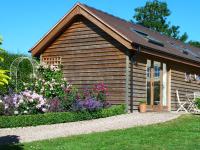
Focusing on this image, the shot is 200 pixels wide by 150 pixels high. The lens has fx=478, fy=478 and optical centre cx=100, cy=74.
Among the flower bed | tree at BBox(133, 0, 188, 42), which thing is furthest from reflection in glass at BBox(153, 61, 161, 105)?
tree at BBox(133, 0, 188, 42)

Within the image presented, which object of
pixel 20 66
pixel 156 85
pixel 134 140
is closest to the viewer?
pixel 134 140

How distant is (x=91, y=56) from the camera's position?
71.1 feet

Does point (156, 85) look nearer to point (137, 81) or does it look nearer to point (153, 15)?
point (137, 81)

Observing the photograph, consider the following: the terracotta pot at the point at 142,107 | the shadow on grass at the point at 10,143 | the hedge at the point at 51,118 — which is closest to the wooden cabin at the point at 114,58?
the terracotta pot at the point at 142,107

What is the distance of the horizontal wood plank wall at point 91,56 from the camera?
67.7 feet

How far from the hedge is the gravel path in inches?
16.2

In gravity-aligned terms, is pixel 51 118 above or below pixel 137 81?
below

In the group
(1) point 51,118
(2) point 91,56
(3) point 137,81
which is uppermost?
(2) point 91,56

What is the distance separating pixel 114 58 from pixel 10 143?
9389 mm

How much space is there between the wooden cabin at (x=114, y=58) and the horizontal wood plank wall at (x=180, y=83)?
0.05 meters

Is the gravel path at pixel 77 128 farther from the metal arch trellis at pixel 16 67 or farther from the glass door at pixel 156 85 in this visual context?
the metal arch trellis at pixel 16 67

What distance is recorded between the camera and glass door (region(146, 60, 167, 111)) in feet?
72.8

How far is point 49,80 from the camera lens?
69.3 ft

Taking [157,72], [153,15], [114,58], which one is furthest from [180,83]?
[153,15]
